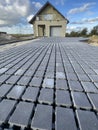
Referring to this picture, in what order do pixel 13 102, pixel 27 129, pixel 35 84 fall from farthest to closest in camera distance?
pixel 35 84 < pixel 13 102 < pixel 27 129

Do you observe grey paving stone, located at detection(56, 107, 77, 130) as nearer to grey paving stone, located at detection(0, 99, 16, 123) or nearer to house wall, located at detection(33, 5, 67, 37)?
grey paving stone, located at detection(0, 99, 16, 123)

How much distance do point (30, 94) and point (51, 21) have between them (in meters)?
20.5

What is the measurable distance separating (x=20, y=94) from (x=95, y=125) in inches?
38.0

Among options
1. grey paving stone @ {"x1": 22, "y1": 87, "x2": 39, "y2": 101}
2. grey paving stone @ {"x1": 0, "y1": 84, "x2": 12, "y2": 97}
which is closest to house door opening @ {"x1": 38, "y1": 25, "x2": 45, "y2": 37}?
grey paving stone @ {"x1": 0, "y1": 84, "x2": 12, "y2": 97}

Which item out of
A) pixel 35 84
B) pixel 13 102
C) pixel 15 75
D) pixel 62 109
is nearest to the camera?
pixel 62 109

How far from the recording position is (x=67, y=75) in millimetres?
2457

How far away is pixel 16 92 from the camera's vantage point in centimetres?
176

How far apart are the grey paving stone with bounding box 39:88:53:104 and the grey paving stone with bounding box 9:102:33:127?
17cm

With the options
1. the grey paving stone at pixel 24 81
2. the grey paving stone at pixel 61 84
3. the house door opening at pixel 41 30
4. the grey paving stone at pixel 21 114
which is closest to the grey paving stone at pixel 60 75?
the grey paving stone at pixel 61 84

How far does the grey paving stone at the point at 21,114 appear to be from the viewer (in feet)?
3.90

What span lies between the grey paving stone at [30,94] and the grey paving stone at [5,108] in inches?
7.0

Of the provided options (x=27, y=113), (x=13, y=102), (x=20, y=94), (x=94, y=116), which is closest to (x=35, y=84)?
(x=20, y=94)

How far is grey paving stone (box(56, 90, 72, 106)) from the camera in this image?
1.51 metres

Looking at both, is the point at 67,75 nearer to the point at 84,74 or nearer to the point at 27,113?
the point at 84,74
